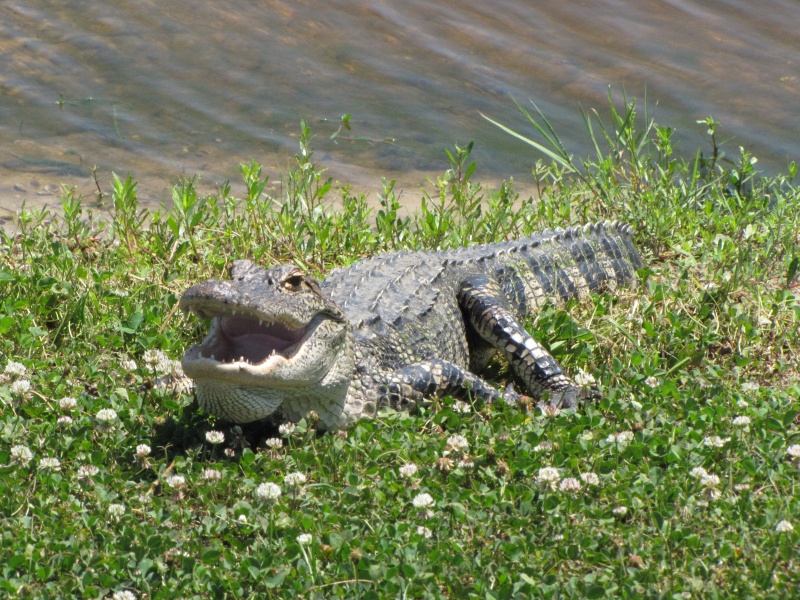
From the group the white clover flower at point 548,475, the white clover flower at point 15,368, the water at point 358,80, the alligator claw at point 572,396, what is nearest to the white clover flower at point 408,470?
the white clover flower at point 548,475

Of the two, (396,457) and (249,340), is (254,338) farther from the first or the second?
(396,457)

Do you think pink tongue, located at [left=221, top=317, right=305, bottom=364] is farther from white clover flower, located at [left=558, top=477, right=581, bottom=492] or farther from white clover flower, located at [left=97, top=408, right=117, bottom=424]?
white clover flower, located at [left=558, top=477, right=581, bottom=492]

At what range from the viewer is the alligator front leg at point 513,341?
428cm

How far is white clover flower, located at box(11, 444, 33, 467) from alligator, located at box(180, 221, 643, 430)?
660 mm

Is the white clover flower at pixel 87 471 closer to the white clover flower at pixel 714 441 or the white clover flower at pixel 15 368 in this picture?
the white clover flower at pixel 15 368

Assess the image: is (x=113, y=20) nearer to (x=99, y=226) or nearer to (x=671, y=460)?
(x=99, y=226)

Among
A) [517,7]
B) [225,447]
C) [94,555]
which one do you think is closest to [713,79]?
[517,7]

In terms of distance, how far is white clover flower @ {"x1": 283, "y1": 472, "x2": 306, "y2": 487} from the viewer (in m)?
2.95

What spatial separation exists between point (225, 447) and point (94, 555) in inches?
36.5

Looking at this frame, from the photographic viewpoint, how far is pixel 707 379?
4047 mm

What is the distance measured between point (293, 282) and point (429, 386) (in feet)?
3.01

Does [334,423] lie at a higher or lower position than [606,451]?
lower

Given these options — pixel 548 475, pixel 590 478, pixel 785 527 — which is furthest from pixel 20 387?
pixel 785 527

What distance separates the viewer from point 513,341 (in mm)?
4461
